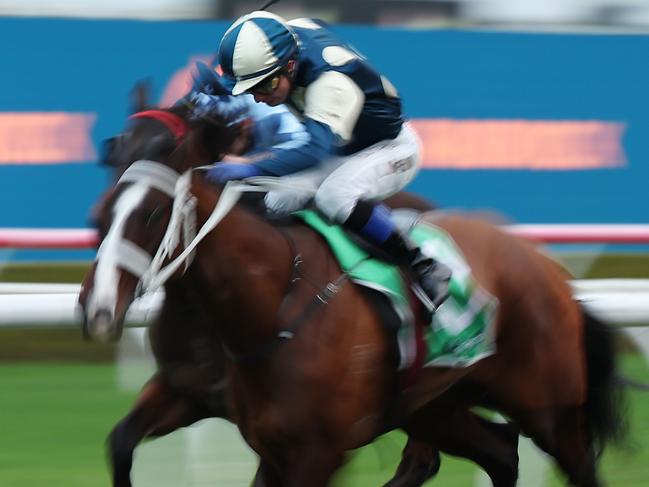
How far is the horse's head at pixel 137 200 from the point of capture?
3.20 m

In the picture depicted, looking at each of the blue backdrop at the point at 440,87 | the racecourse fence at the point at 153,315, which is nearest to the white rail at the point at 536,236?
the racecourse fence at the point at 153,315

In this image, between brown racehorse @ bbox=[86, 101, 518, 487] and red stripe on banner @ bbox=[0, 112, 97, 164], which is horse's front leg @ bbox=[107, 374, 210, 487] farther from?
red stripe on banner @ bbox=[0, 112, 97, 164]

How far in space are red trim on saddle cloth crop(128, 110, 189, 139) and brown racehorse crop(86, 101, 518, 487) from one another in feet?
0.07

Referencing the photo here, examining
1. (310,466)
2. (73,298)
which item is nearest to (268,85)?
(310,466)

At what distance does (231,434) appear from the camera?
495cm

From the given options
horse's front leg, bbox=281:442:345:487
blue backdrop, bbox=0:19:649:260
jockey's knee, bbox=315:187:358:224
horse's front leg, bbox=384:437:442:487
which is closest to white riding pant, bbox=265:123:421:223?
jockey's knee, bbox=315:187:358:224

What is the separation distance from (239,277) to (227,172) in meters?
0.28

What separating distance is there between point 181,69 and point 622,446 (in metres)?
4.61

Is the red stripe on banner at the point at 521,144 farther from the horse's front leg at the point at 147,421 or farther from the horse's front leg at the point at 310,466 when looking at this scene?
the horse's front leg at the point at 310,466

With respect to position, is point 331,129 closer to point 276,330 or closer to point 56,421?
point 276,330

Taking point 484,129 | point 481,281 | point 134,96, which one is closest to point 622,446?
point 481,281

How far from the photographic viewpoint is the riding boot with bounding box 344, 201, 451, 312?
12.5ft

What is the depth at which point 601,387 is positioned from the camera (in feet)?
14.8

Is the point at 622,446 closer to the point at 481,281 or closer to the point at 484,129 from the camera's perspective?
the point at 481,281
